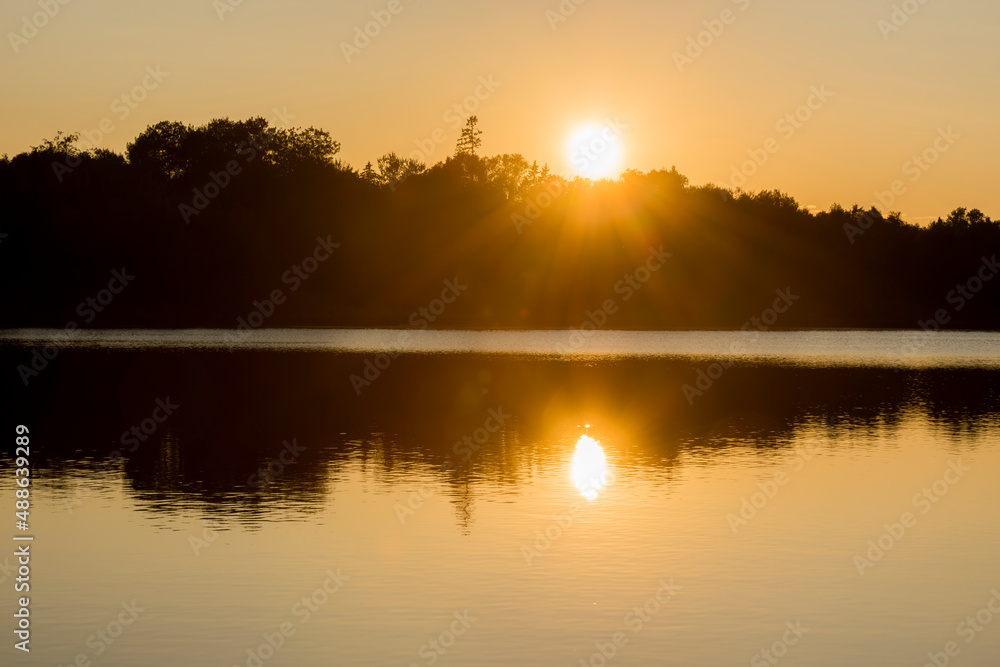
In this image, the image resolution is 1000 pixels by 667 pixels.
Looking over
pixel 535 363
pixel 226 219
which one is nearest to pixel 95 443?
pixel 535 363

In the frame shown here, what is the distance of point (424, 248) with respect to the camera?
15550cm

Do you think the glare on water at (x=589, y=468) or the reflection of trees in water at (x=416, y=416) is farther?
the reflection of trees in water at (x=416, y=416)

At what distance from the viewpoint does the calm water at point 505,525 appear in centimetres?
1773

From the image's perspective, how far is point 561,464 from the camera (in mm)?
34875

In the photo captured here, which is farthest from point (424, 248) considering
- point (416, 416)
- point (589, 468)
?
point (589, 468)

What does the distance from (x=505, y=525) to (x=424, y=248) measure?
430 feet

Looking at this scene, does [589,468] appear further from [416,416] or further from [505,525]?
[416,416]

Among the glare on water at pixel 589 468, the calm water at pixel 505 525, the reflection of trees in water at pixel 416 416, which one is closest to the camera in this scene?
the calm water at pixel 505 525

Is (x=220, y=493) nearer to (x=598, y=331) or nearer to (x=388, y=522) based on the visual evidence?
(x=388, y=522)

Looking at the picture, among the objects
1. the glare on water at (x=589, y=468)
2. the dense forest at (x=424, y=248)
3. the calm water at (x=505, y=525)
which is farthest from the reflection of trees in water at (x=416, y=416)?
the dense forest at (x=424, y=248)

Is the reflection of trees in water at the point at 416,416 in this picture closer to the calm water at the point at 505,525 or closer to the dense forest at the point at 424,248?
the calm water at the point at 505,525

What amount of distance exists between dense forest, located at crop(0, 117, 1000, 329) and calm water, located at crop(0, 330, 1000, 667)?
80059 millimetres

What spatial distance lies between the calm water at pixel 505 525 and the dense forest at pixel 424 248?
80.1m

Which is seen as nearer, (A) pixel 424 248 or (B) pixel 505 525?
(B) pixel 505 525
